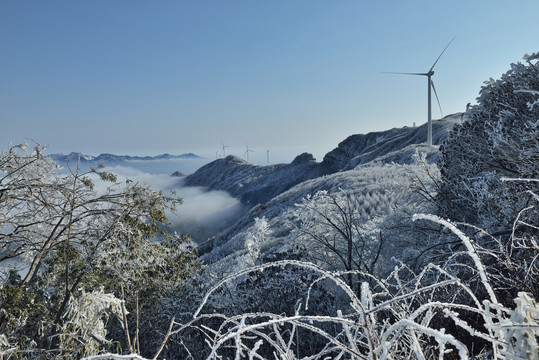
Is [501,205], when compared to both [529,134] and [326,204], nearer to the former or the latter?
[529,134]

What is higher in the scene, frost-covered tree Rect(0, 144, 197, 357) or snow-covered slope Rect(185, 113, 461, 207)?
snow-covered slope Rect(185, 113, 461, 207)

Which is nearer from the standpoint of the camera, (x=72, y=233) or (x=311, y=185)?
(x=72, y=233)

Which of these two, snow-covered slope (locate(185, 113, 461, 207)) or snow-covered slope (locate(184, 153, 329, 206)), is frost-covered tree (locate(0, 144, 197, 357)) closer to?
snow-covered slope (locate(185, 113, 461, 207))

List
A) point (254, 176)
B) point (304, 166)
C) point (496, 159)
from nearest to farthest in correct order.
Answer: point (496, 159) → point (304, 166) → point (254, 176)

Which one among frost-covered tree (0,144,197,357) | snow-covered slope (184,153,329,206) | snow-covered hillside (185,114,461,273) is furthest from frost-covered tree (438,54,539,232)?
snow-covered slope (184,153,329,206)

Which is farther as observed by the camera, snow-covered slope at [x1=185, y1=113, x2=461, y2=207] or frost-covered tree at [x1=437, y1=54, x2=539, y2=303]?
snow-covered slope at [x1=185, y1=113, x2=461, y2=207]

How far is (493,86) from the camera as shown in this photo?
7.32 m

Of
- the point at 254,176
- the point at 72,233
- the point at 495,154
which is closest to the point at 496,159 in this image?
the point at 495,154

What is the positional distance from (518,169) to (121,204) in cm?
725

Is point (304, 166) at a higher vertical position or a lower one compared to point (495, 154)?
higher

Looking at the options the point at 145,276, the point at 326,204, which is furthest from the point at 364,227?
the point at 145,276

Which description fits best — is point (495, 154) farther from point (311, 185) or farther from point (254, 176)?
point (254, 176)

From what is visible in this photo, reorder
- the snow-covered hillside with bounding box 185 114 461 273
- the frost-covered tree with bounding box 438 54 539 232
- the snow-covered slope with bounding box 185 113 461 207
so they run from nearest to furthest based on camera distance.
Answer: the frost-covered tree with bounding box 438 54 539 232 < the snow-covered hillside with bounding box 185 114 461 273 < the snow-covered slope with bounding box 185 113 461 207

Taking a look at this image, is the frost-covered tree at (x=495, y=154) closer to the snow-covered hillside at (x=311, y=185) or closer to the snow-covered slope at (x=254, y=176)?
the snow-covered hillside at (x=311, y=185)
